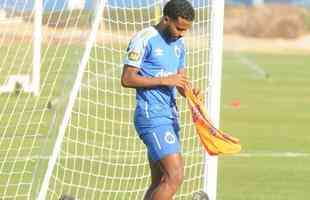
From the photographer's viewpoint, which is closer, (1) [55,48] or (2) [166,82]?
(2) [166,82]

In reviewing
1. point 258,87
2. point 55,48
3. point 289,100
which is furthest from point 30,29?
point 258,87

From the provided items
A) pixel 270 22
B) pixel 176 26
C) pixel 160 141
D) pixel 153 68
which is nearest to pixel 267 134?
pixel 153 68

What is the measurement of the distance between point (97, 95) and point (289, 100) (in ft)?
45.5

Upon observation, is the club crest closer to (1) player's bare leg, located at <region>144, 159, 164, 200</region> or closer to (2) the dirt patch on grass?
(1) player's bare leg, located at <region>144, 159, 164, 200</region>

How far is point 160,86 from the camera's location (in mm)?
11211

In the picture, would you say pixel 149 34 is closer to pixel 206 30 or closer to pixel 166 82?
pixel 166 82

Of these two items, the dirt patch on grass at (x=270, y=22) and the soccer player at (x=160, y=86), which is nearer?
the soccer player at (x=160, y=86)

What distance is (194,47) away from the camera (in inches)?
540

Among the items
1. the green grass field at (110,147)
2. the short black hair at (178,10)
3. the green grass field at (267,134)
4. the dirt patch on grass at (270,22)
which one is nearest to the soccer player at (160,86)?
the short black hair at (178,10)

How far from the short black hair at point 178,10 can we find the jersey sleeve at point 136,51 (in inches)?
12.6

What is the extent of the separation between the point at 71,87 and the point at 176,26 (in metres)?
1.23

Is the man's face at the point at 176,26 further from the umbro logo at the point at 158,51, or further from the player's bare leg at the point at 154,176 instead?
the player's bare leg at the point at 154,176

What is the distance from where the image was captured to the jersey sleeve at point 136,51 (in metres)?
11.1

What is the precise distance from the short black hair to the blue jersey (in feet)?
0.85
